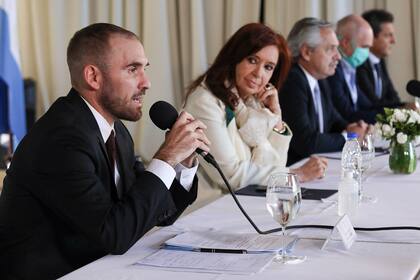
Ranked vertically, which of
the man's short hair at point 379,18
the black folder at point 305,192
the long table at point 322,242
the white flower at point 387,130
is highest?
the man's short hair at point 379,18

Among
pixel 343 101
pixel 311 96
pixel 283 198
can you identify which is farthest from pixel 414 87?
pixel 283 198

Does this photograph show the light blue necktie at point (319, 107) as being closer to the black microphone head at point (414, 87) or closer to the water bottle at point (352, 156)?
the black microphone head at point (414, 87)

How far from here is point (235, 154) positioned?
9.12ft

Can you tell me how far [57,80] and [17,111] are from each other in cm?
113

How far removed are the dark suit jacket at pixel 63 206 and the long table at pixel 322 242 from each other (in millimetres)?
76

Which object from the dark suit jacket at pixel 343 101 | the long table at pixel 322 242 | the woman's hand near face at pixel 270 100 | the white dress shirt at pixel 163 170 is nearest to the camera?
the long table at pixel 322 242

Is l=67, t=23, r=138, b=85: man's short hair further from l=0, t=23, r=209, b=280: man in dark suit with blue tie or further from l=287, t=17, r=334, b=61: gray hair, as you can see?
l=287, t=17, r=334, b=61: gray hair

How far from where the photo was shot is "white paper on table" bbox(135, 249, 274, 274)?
1.48 meters

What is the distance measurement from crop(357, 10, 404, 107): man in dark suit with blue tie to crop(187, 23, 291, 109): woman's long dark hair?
2413mm

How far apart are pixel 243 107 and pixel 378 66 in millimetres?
2716

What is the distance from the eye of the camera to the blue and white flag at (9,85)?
4.97 meters

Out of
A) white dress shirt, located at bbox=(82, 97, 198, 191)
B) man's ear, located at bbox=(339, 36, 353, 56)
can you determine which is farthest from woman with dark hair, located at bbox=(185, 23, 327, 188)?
man's ear, located at bbox=(339, 36, 353, 56)

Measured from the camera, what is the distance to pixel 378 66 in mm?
5406

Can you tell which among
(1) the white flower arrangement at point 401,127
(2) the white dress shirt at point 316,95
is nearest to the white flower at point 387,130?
(1) the white flower arrangement at point 401,127
